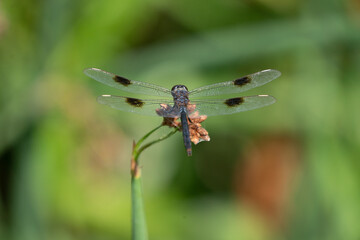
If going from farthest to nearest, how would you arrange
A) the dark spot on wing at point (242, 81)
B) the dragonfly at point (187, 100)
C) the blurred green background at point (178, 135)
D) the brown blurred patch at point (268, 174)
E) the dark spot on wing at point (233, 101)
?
the brown blurred patch at point (268, 174) < the blurred green background at point (178, 135) < the dark spot on wing at point (242, 81) < the dark spot on wing at point (233, 101) < the dragonfly at point (187, 100)

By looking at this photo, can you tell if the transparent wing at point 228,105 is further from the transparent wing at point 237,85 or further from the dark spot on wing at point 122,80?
the dark spot on wing at point 122,80

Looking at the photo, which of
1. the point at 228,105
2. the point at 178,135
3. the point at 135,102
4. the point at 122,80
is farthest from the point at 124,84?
the point at 178,135

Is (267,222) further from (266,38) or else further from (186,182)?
(266,38)

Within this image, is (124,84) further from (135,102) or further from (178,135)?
(178,135)

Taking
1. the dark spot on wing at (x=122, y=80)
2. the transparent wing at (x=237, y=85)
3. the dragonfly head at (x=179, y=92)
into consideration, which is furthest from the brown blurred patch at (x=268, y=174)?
the dark spot on wing at (x=122, y=80)

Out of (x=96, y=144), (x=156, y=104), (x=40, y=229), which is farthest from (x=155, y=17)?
(x=40, y=229)

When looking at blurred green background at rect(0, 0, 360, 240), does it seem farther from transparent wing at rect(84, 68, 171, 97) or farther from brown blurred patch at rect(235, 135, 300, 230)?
transparent wing at rect(84, 68, 171, 97)
